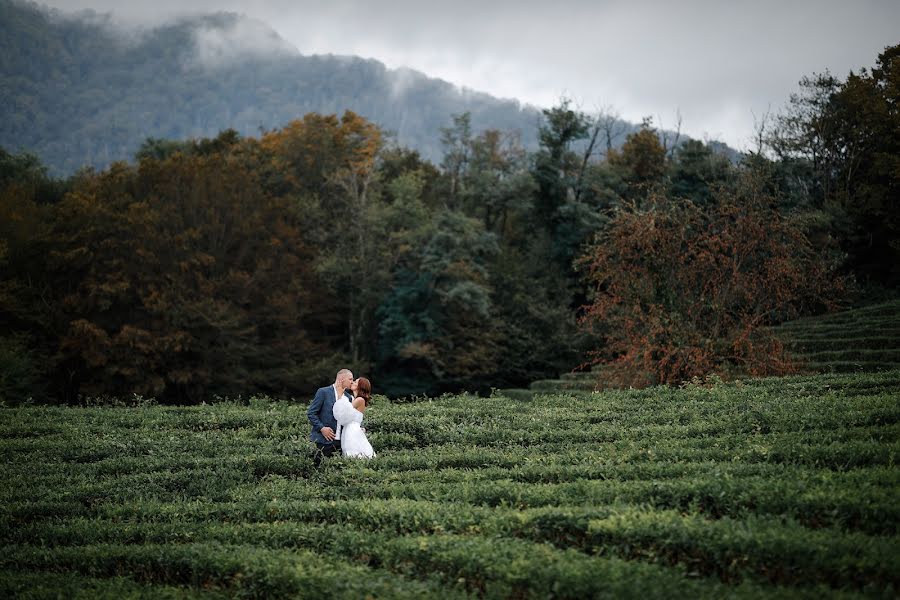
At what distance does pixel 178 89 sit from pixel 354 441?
410ft

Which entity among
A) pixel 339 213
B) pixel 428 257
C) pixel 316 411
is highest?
pixel 339 213

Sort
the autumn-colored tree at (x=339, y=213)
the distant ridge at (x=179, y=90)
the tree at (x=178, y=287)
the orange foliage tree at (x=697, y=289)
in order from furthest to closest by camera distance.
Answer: the distant ridge at (x=179, y=90) → the autumn-colored tree at (x=339, y=213) → the tree at (x=178, y=287) → the orange foliage tree at (x=697, y=289)

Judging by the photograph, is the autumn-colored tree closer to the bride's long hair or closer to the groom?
the groom

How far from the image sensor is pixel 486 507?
27.7 ft

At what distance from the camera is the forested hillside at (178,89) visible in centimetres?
8262

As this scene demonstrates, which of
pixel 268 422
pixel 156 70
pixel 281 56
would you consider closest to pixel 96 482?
pixel 268 422

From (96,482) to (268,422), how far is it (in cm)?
462

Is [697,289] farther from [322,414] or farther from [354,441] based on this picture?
[322,414]

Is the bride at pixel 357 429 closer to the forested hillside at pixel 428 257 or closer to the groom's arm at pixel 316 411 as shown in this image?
the groom's arm at pixel 316 411

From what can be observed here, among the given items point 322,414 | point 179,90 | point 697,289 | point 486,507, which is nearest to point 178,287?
point 697,289

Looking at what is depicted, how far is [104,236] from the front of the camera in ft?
118

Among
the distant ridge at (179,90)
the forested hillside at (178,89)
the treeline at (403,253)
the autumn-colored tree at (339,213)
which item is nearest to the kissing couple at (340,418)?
the treeline at (403,253)

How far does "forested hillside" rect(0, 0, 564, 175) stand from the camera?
8262 centimetres

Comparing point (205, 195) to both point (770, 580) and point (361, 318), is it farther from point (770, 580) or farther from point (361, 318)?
point (770, 580)
